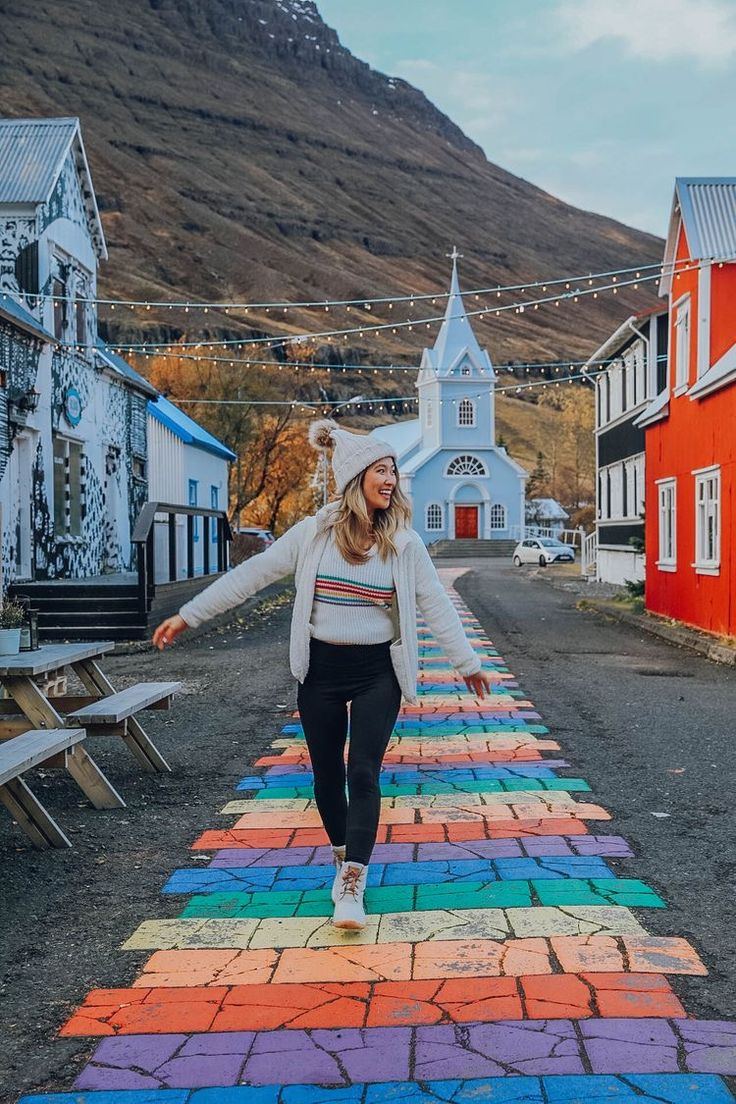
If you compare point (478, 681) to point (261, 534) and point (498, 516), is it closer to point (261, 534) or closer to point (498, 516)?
point (261, 534)

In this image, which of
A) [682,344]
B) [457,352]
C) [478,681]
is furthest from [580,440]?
[478,681]

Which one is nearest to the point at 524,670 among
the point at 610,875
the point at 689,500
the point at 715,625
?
the point at 715,625

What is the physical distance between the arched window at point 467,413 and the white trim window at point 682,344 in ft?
159

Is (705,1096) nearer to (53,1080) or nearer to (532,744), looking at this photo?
(53,1080)

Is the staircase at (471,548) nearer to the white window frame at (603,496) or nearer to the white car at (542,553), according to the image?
the white car at (542,553)

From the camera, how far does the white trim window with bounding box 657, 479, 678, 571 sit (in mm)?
20312

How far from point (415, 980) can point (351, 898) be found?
22.6 inches

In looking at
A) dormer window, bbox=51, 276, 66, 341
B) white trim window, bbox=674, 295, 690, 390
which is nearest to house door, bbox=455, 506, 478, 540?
white trim window, bbox=674, 295, 690, 390

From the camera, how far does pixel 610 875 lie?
5227 millimetres

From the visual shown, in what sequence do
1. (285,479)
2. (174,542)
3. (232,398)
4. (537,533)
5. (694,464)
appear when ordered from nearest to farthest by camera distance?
(694,464), (174,542), (232,398), (285,479), (537,533)

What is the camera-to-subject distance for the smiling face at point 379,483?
15.5 ft

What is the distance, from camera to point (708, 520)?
1766cm

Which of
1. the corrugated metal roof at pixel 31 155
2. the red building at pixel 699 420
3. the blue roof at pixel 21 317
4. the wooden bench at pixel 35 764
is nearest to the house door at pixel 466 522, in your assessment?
the red building at pixel 699 420

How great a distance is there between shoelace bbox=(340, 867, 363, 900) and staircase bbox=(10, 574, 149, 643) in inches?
512
